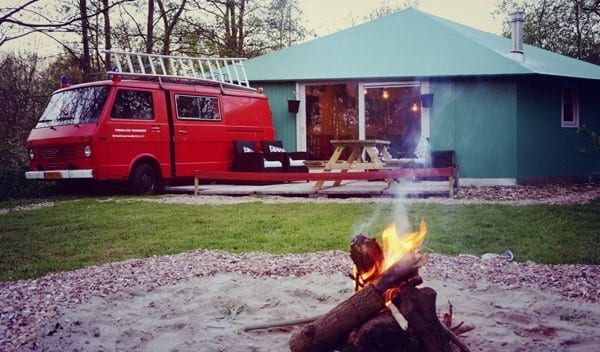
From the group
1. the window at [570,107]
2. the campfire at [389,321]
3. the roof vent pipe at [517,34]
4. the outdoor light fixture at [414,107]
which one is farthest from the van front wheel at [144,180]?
the window at [570,107]

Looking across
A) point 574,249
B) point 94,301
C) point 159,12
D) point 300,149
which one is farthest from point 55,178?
point 159,12

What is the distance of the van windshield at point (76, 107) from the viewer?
10.3m

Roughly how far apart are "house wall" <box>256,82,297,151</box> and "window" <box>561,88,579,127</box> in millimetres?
6782

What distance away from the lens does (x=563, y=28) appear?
27891 mm

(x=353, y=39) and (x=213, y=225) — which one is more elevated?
(x=353, y=39)

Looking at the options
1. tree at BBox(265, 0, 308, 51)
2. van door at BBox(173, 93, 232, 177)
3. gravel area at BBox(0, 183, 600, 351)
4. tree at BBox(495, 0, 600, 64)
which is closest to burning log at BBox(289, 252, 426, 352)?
gravel area at BBox(0, 183, 600, 351)

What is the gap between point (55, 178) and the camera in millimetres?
10352

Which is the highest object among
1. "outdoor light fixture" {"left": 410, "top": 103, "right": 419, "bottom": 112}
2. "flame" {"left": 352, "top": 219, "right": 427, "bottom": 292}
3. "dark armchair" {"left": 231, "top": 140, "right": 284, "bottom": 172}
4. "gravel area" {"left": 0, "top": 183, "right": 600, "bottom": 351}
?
"outdoor light fixture" {"left": 410, "top": 103, "right": 419, "bottom": 112}

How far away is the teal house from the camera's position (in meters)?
12.8

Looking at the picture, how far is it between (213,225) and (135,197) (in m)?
3.83

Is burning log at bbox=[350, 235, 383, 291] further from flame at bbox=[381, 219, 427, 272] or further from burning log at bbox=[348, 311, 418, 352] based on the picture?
burning log at bbox=[348, 311, 418, 352]

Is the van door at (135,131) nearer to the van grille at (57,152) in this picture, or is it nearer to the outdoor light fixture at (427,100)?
the van grille at (57,152)

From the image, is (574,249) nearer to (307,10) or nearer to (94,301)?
(94,301)

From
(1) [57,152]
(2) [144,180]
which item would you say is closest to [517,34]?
(2) [144,180]
